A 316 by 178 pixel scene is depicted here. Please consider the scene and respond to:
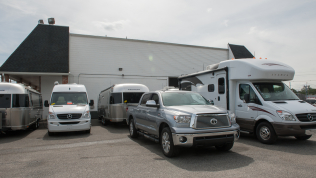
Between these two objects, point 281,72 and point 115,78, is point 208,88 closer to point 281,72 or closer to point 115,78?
point 281,72

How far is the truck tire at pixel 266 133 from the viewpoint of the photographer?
7.58m

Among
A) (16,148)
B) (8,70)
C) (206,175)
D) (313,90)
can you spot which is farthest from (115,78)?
(313,90)

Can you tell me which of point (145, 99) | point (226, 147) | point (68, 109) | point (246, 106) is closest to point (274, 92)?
point (246, 106)

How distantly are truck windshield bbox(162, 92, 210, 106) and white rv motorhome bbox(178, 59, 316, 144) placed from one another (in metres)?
2.13

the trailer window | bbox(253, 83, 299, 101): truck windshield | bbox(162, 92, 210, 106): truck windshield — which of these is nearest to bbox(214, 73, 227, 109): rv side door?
the trailer window

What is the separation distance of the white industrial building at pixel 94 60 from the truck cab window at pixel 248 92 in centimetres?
1269

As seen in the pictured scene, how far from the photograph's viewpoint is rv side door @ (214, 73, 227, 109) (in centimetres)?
966

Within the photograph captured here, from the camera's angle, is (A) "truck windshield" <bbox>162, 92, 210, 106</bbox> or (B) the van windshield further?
(B) the van windshield

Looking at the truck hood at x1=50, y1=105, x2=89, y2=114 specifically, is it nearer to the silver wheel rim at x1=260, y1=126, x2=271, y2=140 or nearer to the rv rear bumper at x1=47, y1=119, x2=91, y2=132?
the rv rear bumper at x1=47, y1=119, x2=91, y2=132

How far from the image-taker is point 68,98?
38.4 ft

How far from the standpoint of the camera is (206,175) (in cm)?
474

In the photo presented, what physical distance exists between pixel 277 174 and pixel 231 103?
4766 mm

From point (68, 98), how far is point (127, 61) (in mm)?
9620

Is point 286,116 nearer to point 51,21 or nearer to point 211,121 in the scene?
point 211,121
